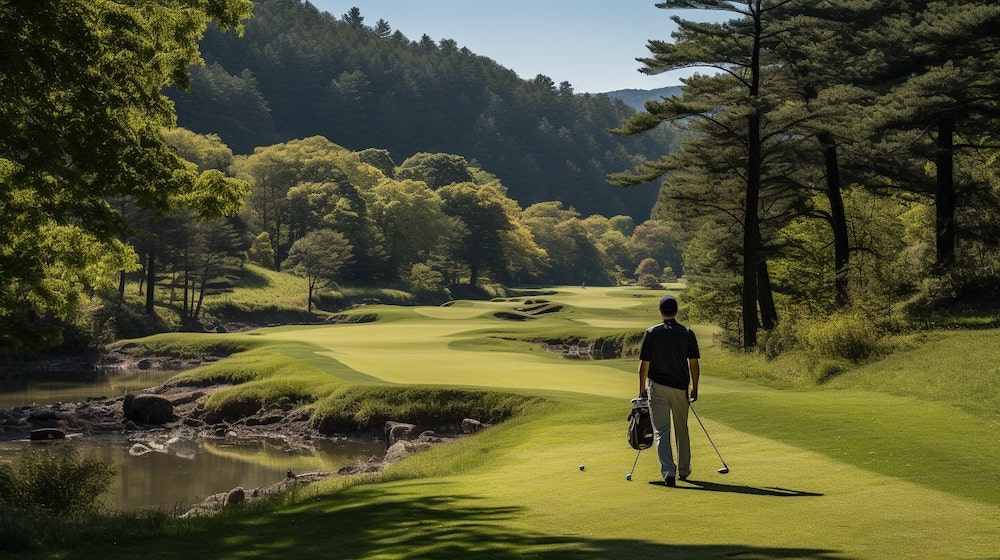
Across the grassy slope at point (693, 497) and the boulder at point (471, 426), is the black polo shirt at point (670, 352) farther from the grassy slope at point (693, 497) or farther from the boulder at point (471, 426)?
the boulder at point (471, 426)

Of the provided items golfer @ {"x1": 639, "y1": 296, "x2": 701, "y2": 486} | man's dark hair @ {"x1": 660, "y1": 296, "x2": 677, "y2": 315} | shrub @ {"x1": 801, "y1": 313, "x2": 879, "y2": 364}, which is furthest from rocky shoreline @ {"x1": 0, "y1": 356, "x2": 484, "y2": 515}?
man's dark hair @ {"x1": 660, "y1": 296, "x2": 677, "y2": 315}

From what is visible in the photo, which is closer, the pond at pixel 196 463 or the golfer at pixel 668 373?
the golfer at pixel 668 373

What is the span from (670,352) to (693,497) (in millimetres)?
1938

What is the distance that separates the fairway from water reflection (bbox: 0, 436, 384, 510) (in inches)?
222

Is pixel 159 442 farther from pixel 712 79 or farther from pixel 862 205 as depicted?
pixel 862 205

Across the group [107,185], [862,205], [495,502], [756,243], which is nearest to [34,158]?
[107,185]

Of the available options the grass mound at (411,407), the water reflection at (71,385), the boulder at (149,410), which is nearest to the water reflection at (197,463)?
the grass mound at (411,407)

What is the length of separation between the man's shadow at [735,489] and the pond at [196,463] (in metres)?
12.5

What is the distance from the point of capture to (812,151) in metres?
39.8

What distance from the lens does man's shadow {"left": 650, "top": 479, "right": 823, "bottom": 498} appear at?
1180 centimetres

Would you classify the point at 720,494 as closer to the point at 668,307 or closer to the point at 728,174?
the point at 668,307

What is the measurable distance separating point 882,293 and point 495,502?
2949 centimetres

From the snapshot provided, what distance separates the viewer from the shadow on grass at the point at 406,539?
9188 mm

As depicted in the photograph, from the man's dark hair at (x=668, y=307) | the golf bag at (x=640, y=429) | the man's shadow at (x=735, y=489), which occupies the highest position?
the man's dark hair at (x=668, y=307)
